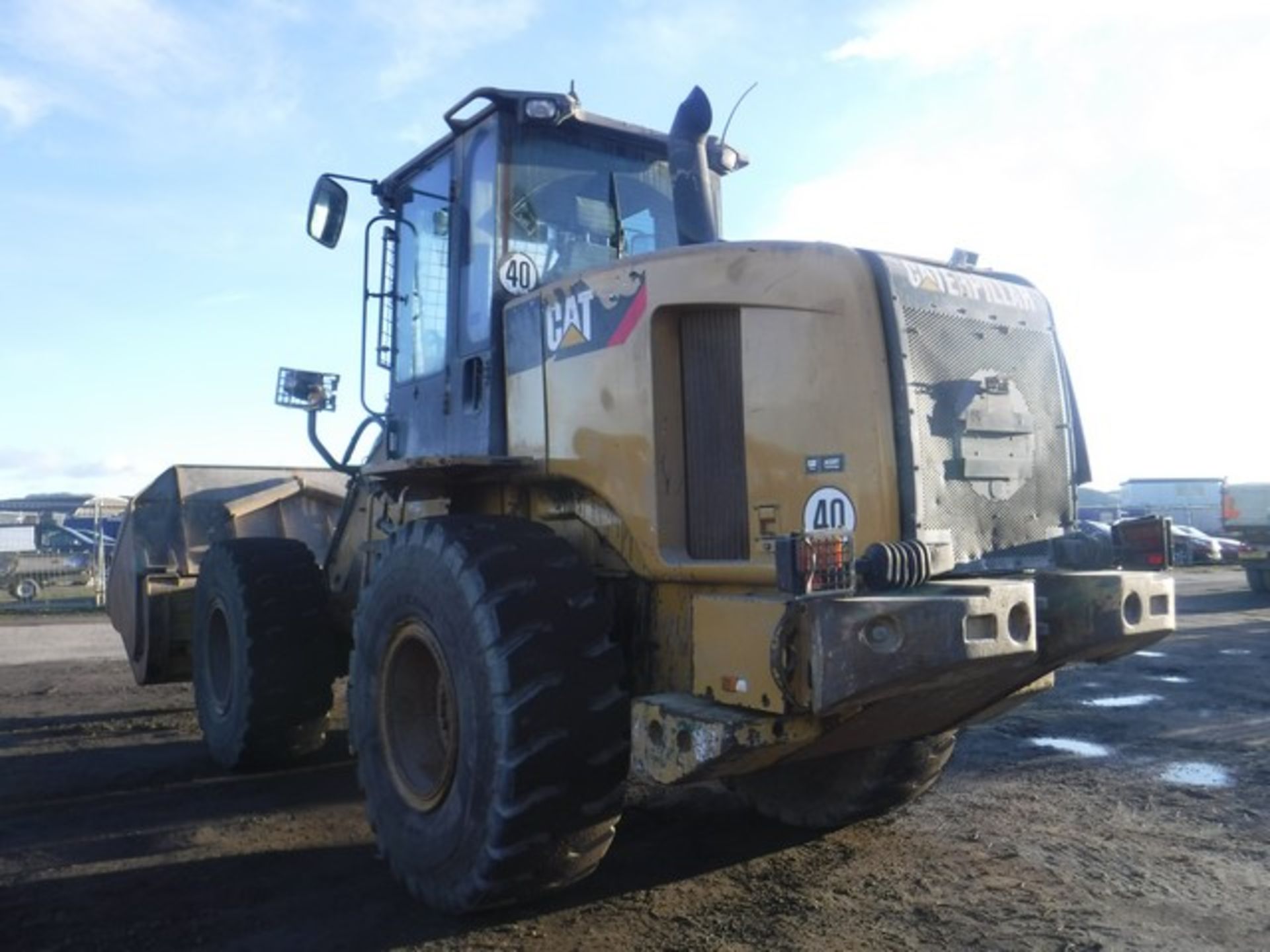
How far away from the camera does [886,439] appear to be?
4.00 m

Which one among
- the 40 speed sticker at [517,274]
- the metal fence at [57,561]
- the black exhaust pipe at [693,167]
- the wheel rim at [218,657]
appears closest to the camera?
the black exhaust pipe at [693,167]

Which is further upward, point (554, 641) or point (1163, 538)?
point (1163, 538)

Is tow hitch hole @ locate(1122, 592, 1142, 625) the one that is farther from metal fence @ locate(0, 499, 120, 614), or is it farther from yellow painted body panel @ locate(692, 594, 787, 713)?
metal fence @ locate(0, 499, 120, 614)

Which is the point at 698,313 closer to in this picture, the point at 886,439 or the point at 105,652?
the point at 886,439

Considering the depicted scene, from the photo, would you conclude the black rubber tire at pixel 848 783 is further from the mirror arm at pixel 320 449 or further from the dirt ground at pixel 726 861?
the mirror arm at pixel 320 449

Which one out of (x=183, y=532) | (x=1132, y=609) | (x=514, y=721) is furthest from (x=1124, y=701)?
(x=183, y=532)

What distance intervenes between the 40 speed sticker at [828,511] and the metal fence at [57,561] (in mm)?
19869

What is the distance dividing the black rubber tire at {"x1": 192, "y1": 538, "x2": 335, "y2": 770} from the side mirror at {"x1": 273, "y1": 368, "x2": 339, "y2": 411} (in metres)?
0.94

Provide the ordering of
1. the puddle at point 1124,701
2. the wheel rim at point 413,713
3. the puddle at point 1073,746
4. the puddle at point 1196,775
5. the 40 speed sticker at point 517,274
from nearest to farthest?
1. the wheel rim at point 413,713
2. the 40 speed sticker at point 517,274
3. the puddle at point 1196,775
4. the puddle at point 1073,746
5. the puddle at point 1124,701

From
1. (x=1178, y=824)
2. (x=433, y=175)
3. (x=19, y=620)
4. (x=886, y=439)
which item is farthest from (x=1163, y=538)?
(x=19, y=620)

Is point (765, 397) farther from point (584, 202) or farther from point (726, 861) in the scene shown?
point (726, 861)

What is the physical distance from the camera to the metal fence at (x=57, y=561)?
23578 mm

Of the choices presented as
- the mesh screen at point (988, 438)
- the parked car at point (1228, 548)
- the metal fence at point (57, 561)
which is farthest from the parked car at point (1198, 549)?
the mesh screen at point (988, 438)

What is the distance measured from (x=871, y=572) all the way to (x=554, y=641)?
1.17 meters
